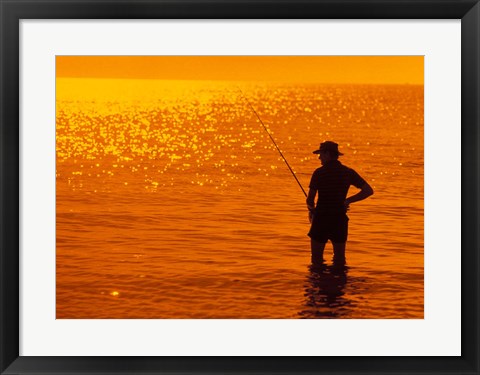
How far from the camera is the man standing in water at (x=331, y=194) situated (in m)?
9.47

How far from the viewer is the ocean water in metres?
9.51

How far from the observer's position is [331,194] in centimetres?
953

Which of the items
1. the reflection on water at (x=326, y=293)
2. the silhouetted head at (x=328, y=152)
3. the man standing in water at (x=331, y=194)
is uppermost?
the silhouetted head at (x=328, y=152)

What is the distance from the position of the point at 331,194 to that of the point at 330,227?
384mm

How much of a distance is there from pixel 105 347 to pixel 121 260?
460 cm

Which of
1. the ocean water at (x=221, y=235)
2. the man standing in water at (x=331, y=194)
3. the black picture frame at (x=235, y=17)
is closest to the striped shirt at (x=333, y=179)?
the man standing in water at (x=331, y=194)

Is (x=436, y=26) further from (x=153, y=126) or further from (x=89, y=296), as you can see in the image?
(x=153, y=126)

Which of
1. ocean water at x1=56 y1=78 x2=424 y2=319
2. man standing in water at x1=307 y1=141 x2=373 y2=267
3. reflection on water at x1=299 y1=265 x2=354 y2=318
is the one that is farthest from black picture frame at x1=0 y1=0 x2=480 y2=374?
man standing in water at x1=307 y1=141 x2=373 y2=267

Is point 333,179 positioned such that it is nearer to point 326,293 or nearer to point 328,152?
point 328,152

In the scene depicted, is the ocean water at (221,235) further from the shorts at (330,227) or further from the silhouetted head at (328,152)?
the silhouetted head at (328,152)

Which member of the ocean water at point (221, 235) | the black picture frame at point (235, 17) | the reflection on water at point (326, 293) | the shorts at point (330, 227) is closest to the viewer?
the black picture frame at point (235, 17)

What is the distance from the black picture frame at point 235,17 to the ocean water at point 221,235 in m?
1.02

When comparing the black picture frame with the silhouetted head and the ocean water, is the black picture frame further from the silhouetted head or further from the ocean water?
the silhouetted head

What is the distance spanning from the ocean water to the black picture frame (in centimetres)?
102
